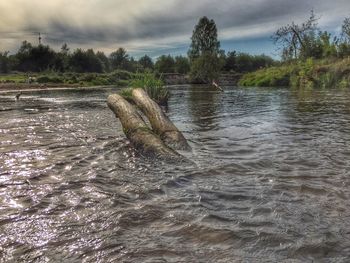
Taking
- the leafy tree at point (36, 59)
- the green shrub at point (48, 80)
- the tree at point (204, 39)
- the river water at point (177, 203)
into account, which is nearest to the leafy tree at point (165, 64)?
the tree at point (204, 39)

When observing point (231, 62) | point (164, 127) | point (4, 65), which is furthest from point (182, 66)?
point (164, 127)

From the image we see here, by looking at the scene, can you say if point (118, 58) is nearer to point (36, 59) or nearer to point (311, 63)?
point (36, 59)

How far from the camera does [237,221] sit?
3.70 m

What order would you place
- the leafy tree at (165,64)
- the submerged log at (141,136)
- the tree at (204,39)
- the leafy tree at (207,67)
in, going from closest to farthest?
the submerged log at (141,136) → the leafy tree at (207,67) → the tree at (204,39) → the leafy tree at (165,64)

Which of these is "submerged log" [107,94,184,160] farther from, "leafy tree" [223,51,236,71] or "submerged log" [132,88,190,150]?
"leafy tree" [223,51,236,71]

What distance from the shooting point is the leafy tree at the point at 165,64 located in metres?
101

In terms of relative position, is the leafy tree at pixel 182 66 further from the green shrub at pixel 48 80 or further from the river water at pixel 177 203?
the river water at pixel 177 203

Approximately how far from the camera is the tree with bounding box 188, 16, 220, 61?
3155 inches

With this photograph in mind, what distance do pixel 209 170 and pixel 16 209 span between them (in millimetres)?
2910

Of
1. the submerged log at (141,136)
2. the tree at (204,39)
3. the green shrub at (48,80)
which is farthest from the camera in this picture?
the tree at (204,39)

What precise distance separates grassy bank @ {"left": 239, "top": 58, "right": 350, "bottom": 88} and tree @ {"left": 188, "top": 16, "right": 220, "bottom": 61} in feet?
96.6

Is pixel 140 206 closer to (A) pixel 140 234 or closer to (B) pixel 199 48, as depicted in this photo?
(A) pixel 140 234

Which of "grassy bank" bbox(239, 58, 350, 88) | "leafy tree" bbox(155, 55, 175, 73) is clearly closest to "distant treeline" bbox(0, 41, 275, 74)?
"leafy tree" bbox(155, 55, 175, 73)

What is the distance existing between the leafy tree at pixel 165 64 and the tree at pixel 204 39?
67.3 ft
